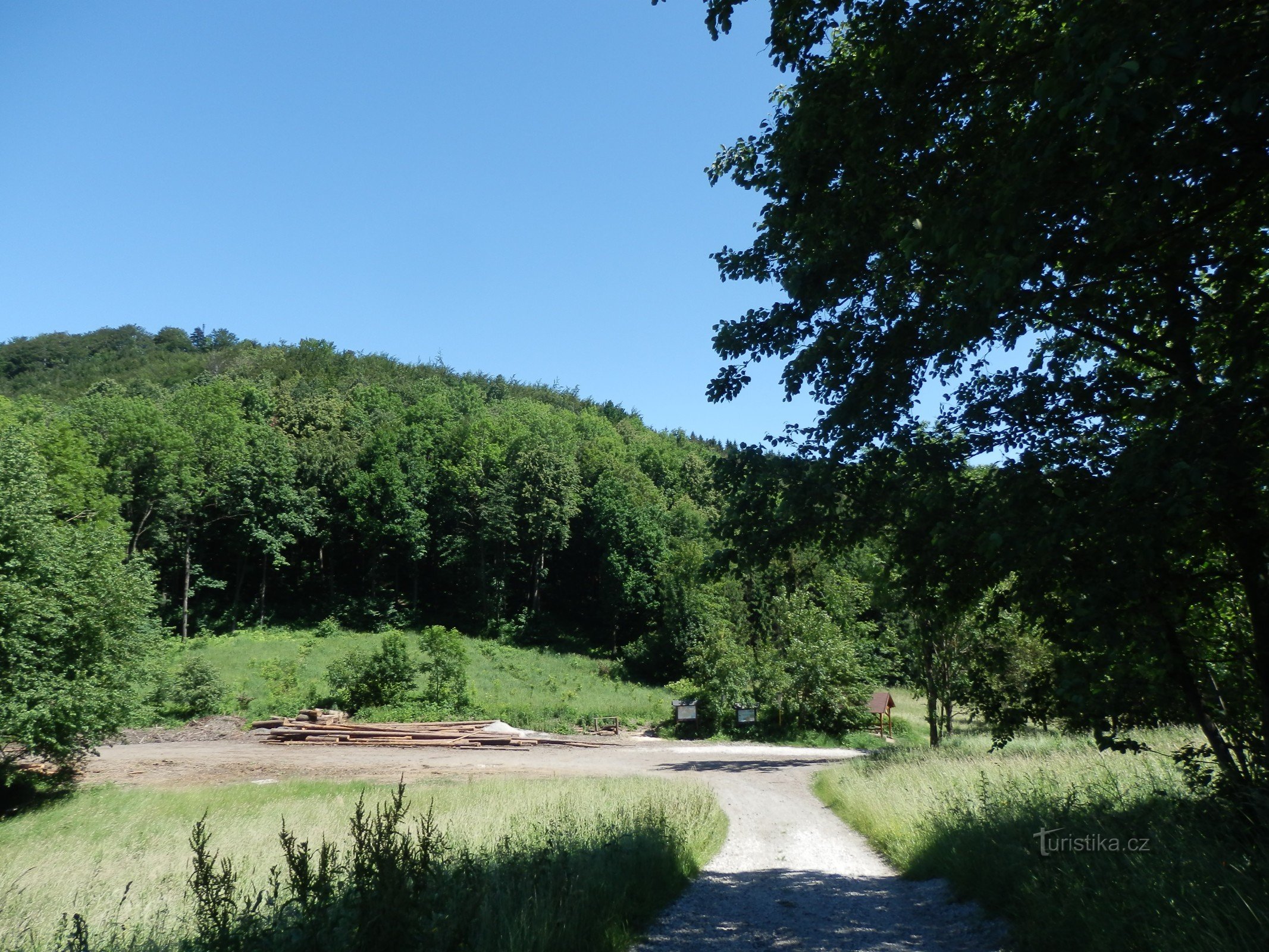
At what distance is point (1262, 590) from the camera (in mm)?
5309

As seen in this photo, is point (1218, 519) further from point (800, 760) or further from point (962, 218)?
point (800, 760)

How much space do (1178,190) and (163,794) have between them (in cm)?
2236

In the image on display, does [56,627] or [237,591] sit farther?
[237,591]

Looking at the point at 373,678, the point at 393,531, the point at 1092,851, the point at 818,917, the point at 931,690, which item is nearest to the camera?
the point at 1092,851

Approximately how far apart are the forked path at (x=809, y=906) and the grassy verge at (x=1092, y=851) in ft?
1.33

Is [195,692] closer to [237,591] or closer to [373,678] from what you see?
[373,678]

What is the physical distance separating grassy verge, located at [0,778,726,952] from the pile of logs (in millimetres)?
11876

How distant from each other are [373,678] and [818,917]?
33497mm

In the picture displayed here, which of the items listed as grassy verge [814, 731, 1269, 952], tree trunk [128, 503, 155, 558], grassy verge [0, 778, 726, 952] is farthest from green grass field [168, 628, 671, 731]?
grassy verge [814, 731, 1269, 952]

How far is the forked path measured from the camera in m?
6.39

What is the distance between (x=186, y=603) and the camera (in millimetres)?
51344

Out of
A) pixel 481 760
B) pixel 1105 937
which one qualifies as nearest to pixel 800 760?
pixel 481 760

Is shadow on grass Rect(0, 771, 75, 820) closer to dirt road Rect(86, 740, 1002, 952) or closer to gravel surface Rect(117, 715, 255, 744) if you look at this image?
dirt road Rect(86, 740, 1002, 952)

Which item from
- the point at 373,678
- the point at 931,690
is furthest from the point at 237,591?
the point at 931,690
